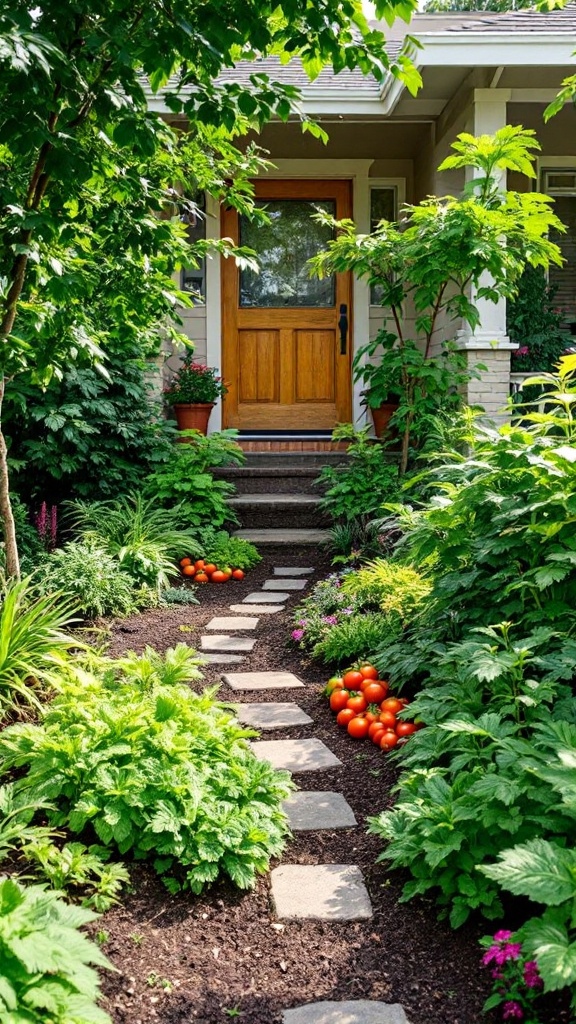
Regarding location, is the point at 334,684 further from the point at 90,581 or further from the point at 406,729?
the point at 90,581

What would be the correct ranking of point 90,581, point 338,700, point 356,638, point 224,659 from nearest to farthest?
point 338,700
point 356,638
point 224,659
point 90,581

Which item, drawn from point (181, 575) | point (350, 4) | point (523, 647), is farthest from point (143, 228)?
point (181, 575)

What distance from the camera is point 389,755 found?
3.05 metres

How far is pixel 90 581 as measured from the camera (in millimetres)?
4836

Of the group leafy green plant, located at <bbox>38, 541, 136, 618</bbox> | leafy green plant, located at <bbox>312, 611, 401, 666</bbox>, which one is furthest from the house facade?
leafy green plant, located at <bbox>312, 611, 401, 666</bbox>

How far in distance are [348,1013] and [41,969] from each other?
0.69 meters

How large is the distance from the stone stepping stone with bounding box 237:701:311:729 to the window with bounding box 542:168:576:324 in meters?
5.75

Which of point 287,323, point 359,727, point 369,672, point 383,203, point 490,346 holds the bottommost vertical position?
point 359,727

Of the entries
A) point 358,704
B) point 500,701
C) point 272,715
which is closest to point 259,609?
point 272,715

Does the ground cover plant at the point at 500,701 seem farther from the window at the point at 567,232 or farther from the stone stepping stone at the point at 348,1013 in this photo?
the window at the point at 567,232

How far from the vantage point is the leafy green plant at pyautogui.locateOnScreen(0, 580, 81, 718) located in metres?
3.11

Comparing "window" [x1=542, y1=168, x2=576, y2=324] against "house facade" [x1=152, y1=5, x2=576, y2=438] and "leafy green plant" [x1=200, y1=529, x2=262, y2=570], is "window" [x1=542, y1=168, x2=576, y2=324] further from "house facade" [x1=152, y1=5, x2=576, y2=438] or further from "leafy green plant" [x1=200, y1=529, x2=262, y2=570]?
"leafy green plant" [x1=200, y1=529, x2=262, y2=570]

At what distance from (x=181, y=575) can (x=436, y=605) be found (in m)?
3.03

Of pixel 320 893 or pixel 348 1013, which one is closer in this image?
pixel 348 1013
